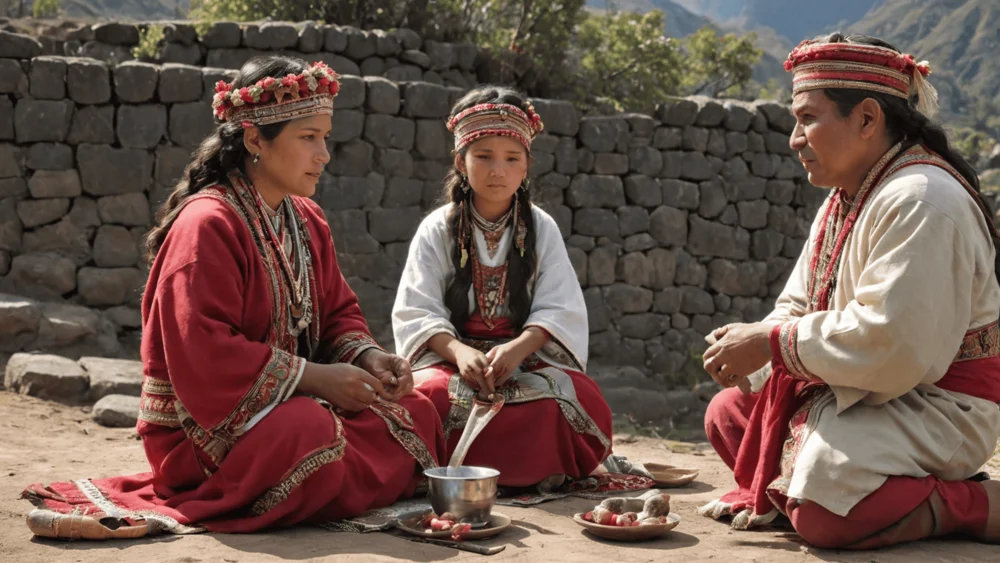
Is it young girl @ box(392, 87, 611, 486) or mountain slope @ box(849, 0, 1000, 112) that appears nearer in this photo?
young girl @ box(392, 87, 611, 486)

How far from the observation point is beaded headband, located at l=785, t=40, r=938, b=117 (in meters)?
3.56

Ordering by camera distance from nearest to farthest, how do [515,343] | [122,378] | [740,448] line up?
1. [740,448]
2. [515,343]
3. [122,378]

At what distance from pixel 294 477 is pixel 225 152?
1.24m

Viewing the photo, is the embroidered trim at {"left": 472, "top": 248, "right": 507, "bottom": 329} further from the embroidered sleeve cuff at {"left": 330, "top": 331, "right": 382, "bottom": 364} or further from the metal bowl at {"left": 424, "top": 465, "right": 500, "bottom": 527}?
the metal bowl at {"left": 424, "top": 465, "right": 500, "bottom": 527}

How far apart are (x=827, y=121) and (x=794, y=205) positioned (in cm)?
714

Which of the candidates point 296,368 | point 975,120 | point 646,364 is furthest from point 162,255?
point 975,120

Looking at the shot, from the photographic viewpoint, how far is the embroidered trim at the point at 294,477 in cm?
352

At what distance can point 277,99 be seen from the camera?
12.6ft

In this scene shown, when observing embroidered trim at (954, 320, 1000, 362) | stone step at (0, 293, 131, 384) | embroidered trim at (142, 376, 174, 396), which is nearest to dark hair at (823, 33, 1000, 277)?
embroidered trim at (954, 320, 1000, 362)

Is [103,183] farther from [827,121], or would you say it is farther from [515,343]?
[827,121]

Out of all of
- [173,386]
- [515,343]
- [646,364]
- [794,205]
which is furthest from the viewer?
[794,205]

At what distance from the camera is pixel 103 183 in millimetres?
7625

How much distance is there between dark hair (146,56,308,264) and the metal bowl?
4.43 feet

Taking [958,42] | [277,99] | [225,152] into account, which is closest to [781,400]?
[277,99]
